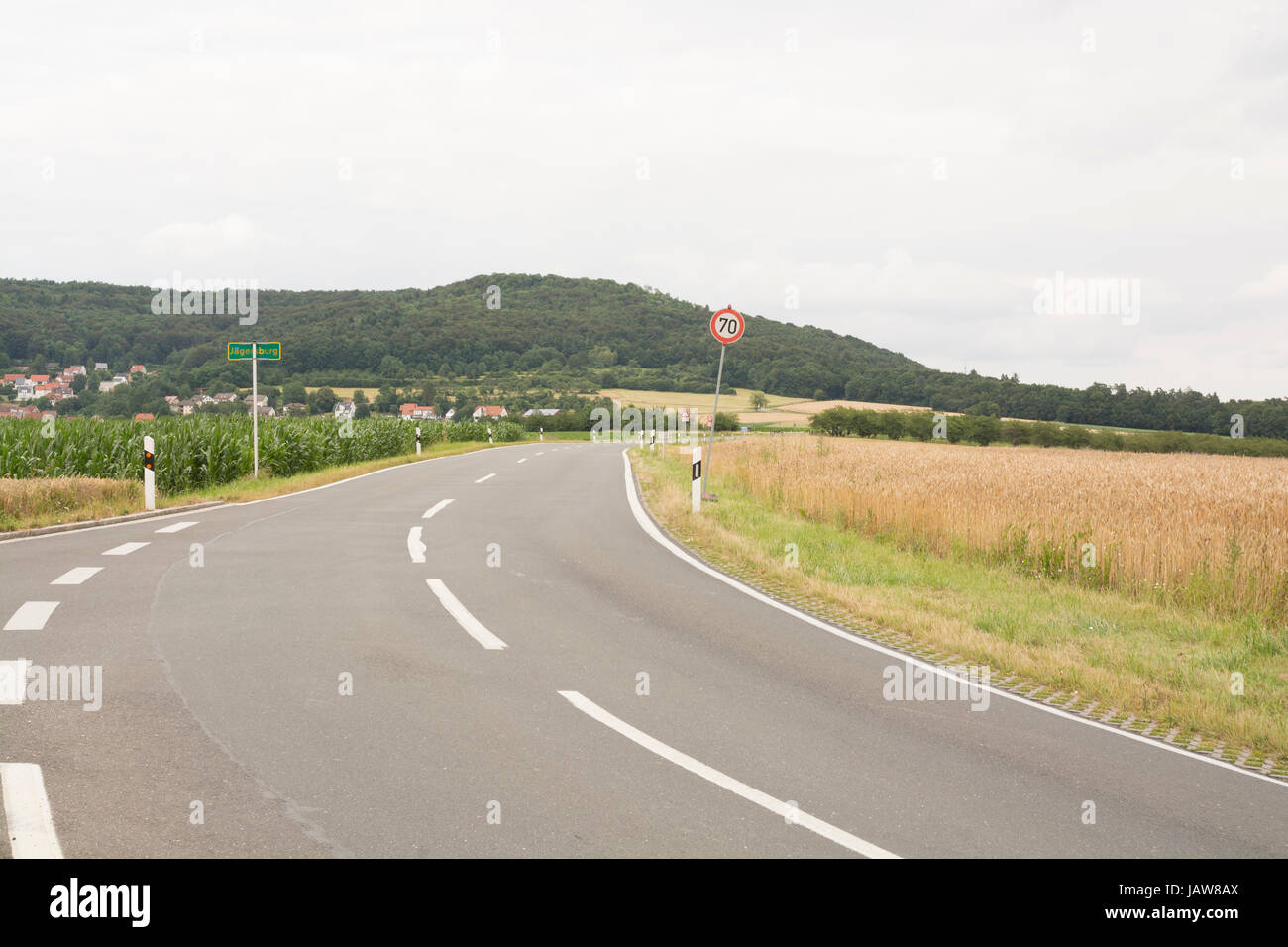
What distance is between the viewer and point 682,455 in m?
36.7

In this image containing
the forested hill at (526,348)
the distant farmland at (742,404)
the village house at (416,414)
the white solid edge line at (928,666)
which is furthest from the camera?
the distant farmland at (742,404)

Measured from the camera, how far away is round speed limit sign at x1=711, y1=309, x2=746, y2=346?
1684cm

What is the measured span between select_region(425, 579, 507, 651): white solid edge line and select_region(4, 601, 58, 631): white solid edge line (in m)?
3.33

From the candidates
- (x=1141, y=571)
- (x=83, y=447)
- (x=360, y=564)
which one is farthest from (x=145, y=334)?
(x=1141, y=571)

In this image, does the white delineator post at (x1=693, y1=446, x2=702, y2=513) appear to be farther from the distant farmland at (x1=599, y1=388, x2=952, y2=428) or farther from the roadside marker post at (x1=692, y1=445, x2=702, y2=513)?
the distant farmland at (x1=599, y1=388, x2=952, y2=428)

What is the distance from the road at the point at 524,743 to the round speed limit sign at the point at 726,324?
836 cm

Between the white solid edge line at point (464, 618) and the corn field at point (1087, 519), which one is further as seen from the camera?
the corn field at point (1087, 519)

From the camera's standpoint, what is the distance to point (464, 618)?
8.05m

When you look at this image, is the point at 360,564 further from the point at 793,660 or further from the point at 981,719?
the point at 981,719

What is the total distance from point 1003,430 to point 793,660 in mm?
56261

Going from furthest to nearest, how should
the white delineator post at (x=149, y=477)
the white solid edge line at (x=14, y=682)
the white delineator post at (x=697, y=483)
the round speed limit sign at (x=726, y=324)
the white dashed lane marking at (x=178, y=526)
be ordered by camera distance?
1. the round speed limit sign at (x=726, y=324)
2. the white delineator post at (x=697, y=483)
3. the white delineator post at (x=149, y=477)
4. the white dashed lane marking at (x=178, y=526)
5. the white solid edge line at (x=14, y=682)

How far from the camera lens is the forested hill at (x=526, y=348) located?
52.0 metres

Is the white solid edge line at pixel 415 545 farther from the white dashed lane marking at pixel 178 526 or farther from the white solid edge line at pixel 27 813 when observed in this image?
the white solid edge line at pixel 27 813

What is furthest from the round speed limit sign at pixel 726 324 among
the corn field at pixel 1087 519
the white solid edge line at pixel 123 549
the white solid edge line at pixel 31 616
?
the white solid edge line at pixel 31 616
